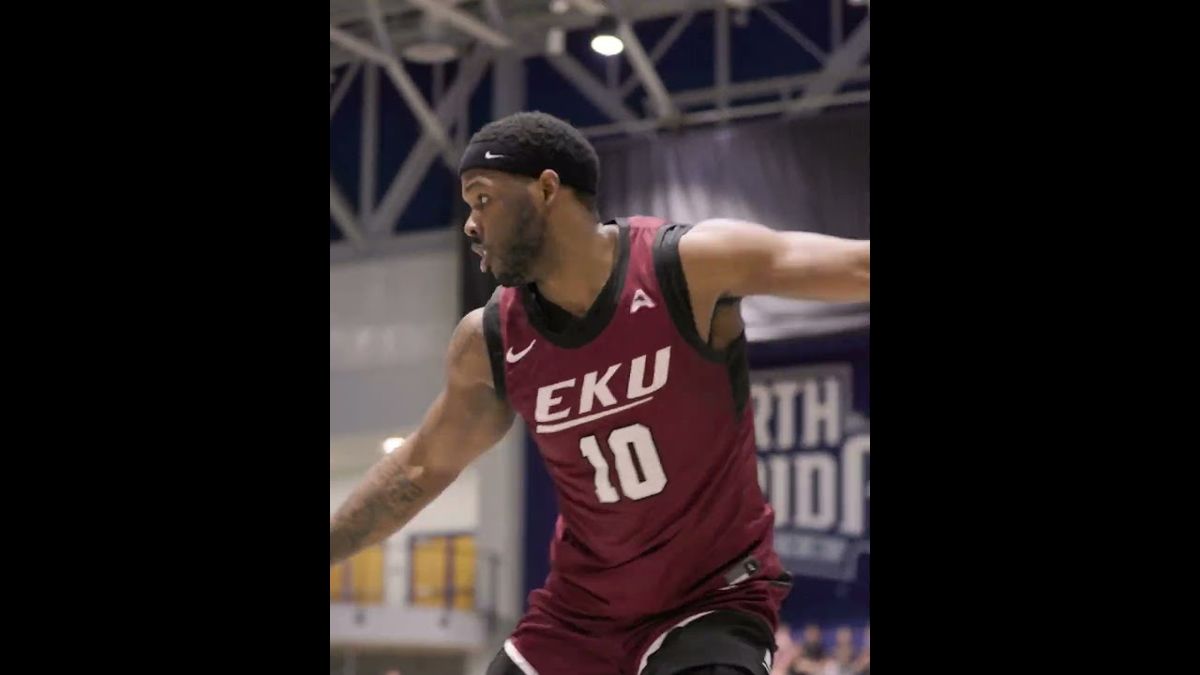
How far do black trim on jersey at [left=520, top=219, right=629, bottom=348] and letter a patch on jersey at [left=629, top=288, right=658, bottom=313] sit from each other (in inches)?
1.3

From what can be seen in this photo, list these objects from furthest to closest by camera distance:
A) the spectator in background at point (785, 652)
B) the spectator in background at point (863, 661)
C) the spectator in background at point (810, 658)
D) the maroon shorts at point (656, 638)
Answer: the spectator in background at point (785, 652) < the spectator in background at point (810, 658) < the spectator in background at point (863, 661) < the maroon shorts at point (656, 638)

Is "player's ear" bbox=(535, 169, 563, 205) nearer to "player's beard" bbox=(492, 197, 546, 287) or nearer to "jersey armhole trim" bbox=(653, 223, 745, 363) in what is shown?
"player's beard" bbox=(492, 197, 546, 287)

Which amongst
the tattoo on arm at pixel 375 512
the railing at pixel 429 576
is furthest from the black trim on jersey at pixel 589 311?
the railing at pixel 429 576

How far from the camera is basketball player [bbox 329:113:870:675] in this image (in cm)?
286

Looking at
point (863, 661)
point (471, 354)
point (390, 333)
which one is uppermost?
point (390, 333)

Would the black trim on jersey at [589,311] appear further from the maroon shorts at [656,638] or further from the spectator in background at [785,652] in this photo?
the spectator in background at [785,652]

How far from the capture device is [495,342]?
10.1 feet

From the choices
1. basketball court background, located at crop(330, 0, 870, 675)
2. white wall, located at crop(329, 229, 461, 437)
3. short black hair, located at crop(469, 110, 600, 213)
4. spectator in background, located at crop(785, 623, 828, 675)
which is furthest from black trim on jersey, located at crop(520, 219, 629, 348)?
spectator in background, located at crop(785, 623, 828, 675)

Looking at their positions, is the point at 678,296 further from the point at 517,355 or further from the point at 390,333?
the point at 390,333

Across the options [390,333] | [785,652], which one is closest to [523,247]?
[390,333]

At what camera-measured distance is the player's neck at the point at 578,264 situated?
116 inches

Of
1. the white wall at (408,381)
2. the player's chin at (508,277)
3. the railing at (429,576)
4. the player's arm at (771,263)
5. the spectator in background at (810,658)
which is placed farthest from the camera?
the railing at (429,576)

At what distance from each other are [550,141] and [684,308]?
41cm
